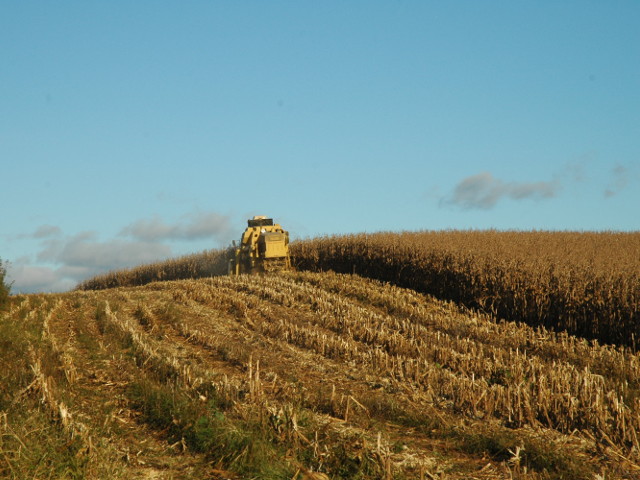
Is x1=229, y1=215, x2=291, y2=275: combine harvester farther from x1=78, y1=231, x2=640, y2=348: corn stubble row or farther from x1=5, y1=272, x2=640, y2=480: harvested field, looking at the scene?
x1=5, y1=272, x2=640, y2=480: harvested field

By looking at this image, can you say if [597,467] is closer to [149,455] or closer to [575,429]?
[575,429]

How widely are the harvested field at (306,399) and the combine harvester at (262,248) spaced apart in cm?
848

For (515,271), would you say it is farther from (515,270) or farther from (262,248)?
(262,248)

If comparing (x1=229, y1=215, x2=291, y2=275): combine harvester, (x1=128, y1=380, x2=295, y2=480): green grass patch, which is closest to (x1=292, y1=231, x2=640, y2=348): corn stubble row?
(x1=229, y1=215, x2=291, y2=275): combine harvester

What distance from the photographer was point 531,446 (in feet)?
26.5

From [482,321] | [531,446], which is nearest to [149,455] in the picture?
[531,446]

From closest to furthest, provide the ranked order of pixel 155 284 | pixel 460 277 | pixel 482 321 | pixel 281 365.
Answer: pixel 281 365
pixel 482 321
pixel 460 277
pixel 155 284

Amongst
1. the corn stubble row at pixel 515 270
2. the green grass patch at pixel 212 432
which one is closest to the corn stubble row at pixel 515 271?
the corn stubble row at pixel 515 270

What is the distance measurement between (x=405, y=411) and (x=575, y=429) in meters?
2.30

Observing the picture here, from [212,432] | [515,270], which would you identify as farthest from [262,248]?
[212,432]

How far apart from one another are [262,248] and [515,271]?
10729 millimetres

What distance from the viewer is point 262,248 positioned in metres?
27.2

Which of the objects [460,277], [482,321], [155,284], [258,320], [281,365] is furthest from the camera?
[155,284]

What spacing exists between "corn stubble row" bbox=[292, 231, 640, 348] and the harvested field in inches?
53.8
